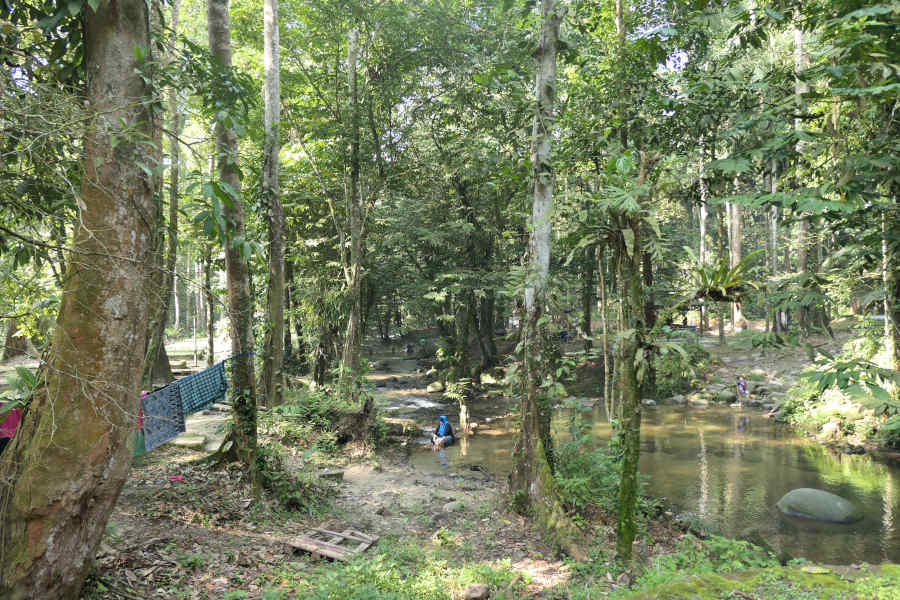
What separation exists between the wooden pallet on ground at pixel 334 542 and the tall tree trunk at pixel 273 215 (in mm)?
3823

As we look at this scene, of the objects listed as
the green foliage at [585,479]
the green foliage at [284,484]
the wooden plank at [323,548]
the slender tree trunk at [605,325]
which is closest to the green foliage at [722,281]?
the slender tree trunk at [605,325]

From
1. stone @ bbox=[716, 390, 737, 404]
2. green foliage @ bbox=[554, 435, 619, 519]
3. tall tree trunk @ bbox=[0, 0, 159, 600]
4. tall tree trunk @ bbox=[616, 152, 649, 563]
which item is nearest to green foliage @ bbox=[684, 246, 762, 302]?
tall tree trunk @ bbox=[616, 152, 649, 563]

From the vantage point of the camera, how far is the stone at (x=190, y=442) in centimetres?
912

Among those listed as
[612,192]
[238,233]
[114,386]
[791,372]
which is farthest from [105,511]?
[791,372]

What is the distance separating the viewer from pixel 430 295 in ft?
55.4

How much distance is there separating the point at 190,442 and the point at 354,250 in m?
5.93

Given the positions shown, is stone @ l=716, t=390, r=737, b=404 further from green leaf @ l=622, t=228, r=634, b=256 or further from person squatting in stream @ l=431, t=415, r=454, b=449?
green leaf @ l=622, t=228, r=634, b=256

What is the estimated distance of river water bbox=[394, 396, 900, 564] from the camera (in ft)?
27.5

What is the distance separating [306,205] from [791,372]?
21104mm

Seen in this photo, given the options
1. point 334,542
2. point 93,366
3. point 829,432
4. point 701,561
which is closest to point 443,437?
point 334,542

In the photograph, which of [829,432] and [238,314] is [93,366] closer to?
[238,314]

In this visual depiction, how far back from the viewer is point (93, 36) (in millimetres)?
3271

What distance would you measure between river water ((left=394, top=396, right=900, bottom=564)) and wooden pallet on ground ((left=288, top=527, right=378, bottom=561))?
140 inches

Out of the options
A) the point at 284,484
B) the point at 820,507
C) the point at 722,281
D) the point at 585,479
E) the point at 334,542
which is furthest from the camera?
the point at 820,507
